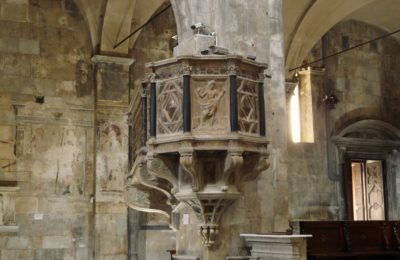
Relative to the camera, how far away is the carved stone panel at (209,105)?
20.8ft

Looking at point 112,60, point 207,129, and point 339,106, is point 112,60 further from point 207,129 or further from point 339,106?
point 207,129

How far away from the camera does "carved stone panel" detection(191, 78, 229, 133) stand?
6348 millimetres

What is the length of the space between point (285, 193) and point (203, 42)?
6.49ft

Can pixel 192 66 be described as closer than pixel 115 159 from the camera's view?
Yes

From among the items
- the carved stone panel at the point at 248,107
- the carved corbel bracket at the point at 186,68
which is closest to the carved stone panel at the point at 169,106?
the carved corbel bracket at the point at 186,68

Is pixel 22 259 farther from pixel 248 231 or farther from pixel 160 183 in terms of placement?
pixel 248 231

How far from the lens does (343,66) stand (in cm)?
1552

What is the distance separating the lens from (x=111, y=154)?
12789mm

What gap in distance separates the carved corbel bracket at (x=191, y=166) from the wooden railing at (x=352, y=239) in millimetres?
2864

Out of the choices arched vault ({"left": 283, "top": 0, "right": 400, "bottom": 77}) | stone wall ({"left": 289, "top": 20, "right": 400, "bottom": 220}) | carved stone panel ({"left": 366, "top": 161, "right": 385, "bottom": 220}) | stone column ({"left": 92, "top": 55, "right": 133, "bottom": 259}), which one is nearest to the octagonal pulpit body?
stone column ({"left": 92, "top": 55, "right": 133, "bottom": 259})

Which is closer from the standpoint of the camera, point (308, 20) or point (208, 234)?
point (208, 234)

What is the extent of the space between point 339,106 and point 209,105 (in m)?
9.44

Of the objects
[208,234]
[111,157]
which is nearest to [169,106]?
[208,234]

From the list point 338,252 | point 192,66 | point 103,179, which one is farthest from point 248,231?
point 103,179
